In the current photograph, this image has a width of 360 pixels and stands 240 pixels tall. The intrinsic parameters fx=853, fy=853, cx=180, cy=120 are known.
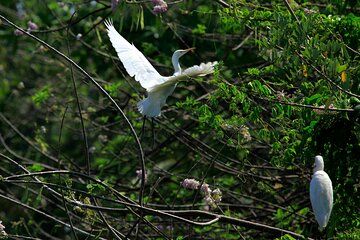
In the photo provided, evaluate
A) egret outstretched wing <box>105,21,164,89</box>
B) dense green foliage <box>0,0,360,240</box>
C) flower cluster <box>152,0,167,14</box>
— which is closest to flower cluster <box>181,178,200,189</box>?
dense green foliage <box>0,0,360,240</box>

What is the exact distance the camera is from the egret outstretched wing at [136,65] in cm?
402

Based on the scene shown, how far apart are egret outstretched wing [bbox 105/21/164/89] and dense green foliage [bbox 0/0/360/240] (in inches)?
3.6

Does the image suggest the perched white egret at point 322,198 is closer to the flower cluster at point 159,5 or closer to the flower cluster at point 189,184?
the flower cluster at point 189,184

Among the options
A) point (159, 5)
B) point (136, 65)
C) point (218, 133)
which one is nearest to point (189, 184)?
point (218, 133)

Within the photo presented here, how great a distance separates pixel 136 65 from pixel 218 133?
566 millimetres

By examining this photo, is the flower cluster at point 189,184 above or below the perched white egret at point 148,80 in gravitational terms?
below

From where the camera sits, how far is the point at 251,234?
192 inches

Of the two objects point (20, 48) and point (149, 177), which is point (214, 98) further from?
point (20, 48)

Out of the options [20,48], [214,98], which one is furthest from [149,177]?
[20,48]

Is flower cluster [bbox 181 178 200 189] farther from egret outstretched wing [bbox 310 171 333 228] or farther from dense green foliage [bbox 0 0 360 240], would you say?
egret outstretched wing [bbox 310 171 333 228]

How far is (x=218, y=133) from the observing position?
391cm

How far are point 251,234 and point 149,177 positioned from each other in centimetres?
81

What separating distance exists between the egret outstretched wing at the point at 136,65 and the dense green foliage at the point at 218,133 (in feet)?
0.30

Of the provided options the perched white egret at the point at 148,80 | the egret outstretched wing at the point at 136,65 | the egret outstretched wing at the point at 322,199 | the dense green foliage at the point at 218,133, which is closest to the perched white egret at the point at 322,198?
the egret outstretched wing at the point at 322,199
